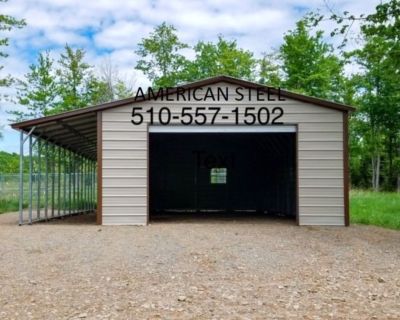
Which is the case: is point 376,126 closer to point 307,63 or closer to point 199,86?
point 307,63

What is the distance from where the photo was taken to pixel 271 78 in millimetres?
31609

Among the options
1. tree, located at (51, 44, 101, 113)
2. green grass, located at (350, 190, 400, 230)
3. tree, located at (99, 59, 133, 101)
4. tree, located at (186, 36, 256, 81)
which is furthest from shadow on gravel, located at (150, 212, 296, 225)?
tree, located at (99, 59, 133, 101)

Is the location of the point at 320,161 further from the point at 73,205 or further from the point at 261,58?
the point at 261,58

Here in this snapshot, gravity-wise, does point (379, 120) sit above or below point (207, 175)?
above

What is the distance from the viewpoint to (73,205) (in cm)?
1706

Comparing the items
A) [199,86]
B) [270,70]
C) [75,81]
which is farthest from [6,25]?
[270,70]

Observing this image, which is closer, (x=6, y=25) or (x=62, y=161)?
(x=62, y=161)

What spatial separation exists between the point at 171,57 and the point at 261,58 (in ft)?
22.0

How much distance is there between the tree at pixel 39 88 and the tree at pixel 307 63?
13.8 m

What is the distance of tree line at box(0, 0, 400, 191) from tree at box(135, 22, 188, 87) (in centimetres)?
6

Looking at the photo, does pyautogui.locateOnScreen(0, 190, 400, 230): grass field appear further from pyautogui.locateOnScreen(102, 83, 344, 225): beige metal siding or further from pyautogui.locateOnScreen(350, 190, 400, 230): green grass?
A: pyautogui.locateOnScreen(102, 83, 344, 225): beige metal siding

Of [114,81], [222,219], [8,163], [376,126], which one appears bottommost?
[222,219]

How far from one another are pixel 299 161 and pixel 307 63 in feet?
64.5

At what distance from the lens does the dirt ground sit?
432 centimetres
